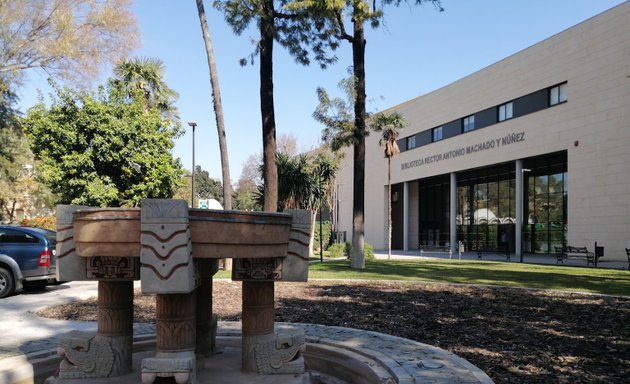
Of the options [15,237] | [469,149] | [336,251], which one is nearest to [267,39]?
[15,237]

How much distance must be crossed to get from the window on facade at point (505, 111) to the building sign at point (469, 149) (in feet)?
4.43

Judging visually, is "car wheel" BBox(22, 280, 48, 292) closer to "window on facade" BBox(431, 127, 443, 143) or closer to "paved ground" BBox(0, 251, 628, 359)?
"paved ground" BBox(0, 251, 628, 359)

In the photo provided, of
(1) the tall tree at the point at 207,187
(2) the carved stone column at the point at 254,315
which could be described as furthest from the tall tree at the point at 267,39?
(1) the tall tree at the point at 207,187

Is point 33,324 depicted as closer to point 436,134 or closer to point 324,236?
point 436,134

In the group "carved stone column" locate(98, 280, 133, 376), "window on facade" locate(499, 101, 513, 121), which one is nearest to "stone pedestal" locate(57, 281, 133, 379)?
"carved stone column" locate(98, 280, 133, 376)

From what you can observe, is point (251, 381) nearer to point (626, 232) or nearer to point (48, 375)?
point (48, 375)

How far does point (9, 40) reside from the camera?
72.4 feet

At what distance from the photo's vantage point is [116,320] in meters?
3.94

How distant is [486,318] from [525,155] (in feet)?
81.1

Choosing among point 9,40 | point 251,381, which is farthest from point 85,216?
point 9,40

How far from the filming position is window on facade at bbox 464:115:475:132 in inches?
1356

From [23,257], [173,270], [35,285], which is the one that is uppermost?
[173,270]

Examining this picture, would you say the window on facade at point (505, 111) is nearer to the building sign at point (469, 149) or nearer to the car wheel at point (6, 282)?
the building sign at point (469, 149)

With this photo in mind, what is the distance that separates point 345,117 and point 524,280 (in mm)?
7834
